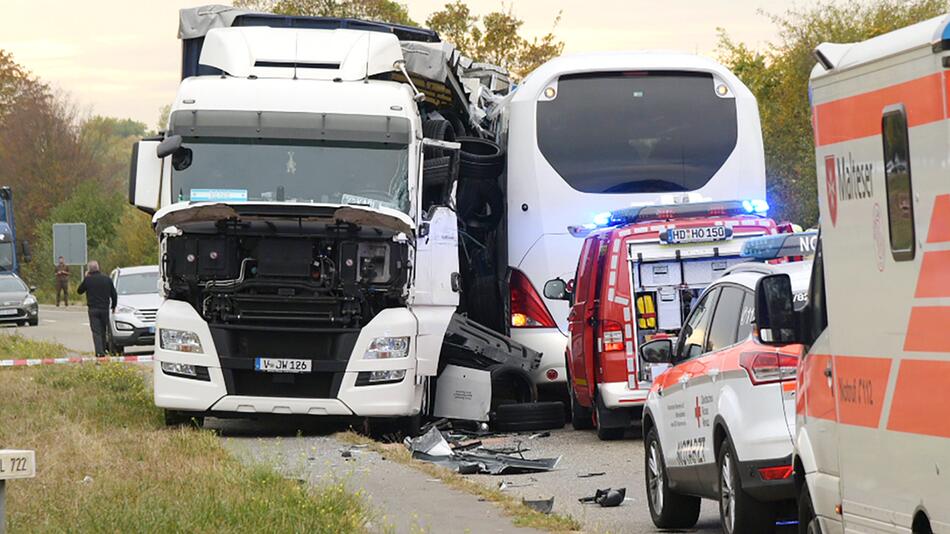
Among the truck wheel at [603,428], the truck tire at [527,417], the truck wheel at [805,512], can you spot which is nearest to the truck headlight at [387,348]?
the truck tire at [527,417]

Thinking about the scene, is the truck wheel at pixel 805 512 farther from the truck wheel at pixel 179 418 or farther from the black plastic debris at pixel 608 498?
the truck wheel at pixel 179 418

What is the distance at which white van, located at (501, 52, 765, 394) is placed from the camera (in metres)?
20.8

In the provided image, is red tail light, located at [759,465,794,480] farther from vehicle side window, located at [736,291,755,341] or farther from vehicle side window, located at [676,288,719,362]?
vehicle side window, located at [676,288,719,362]

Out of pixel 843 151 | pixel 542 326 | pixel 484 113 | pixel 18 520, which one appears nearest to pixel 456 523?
pixel 18 520

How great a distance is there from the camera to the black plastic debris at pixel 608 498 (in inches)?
517

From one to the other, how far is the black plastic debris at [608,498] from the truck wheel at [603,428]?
439 cm

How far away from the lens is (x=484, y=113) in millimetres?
25016

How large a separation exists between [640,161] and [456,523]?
998cm

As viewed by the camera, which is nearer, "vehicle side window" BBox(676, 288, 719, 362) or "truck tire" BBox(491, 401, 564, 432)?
"vehicle side window" BBox(676, 288, 719, 362)

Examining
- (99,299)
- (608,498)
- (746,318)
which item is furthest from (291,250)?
(99,299)

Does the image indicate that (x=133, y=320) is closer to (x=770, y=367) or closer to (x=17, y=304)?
(x=17, y=304)

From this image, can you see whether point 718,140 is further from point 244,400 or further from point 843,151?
point 843,151

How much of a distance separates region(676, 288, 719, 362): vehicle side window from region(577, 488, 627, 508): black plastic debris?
5.95ft

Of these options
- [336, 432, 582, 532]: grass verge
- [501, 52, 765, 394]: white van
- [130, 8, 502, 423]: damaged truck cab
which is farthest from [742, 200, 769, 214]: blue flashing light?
[336, 432, 582, 532]: grass verge
